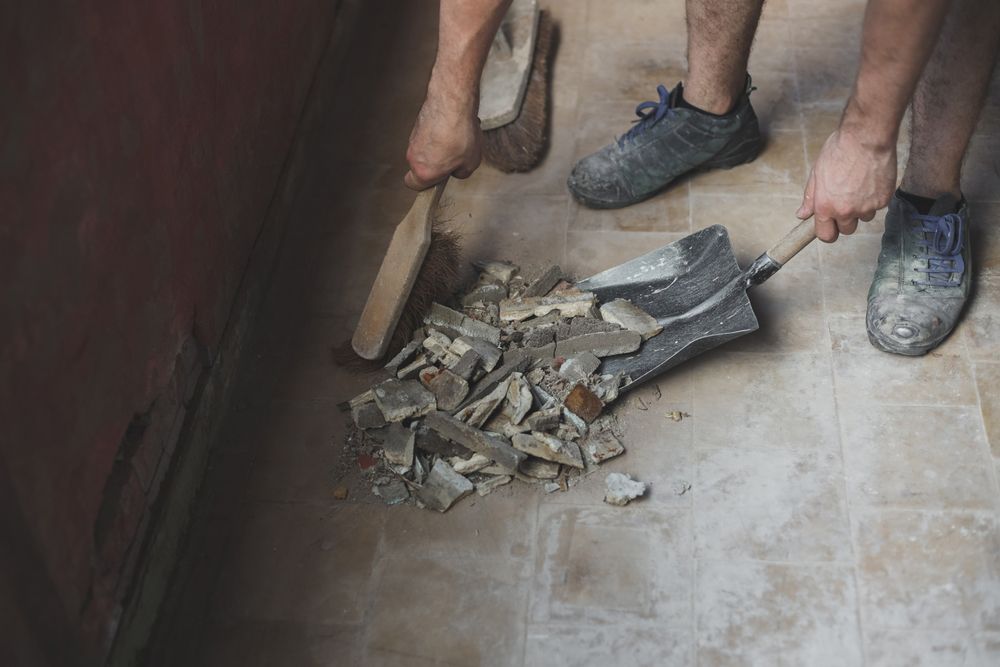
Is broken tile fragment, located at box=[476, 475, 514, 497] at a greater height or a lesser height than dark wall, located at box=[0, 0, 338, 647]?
lesser

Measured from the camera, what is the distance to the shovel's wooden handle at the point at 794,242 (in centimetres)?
227

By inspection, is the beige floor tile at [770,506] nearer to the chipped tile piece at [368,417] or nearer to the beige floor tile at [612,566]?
the beige floor tile at [612,566]

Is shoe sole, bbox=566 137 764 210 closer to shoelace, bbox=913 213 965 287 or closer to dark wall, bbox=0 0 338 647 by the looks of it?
shoelace, bbox=913 213 965 287

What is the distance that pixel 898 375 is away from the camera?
7.88 ft

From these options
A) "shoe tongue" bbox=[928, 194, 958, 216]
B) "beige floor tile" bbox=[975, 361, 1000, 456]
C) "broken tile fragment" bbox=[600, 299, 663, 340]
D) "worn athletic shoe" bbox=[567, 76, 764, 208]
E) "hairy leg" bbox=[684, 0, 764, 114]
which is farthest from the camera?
"worn athletic shoe" bbox=[567, 76, 764, 208]

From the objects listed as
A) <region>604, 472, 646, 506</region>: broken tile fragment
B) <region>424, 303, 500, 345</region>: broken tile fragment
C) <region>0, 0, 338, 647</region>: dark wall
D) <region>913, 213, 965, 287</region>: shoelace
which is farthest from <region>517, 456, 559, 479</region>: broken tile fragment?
<region>913, 213, 965, 287</region>: shoelace

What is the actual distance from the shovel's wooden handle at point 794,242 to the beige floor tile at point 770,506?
427mm

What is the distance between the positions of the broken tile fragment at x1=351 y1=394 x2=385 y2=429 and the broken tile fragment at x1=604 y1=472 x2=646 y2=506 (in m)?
0.50

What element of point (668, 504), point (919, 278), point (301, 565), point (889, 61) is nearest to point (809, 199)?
point (889, 61)

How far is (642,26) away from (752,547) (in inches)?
75.9

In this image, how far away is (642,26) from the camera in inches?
134

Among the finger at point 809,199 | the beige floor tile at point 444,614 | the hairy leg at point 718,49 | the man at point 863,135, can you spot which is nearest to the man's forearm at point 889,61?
the man at point 863,135

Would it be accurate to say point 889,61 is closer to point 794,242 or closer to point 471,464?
point 794,242

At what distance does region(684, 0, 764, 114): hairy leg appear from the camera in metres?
2.67
